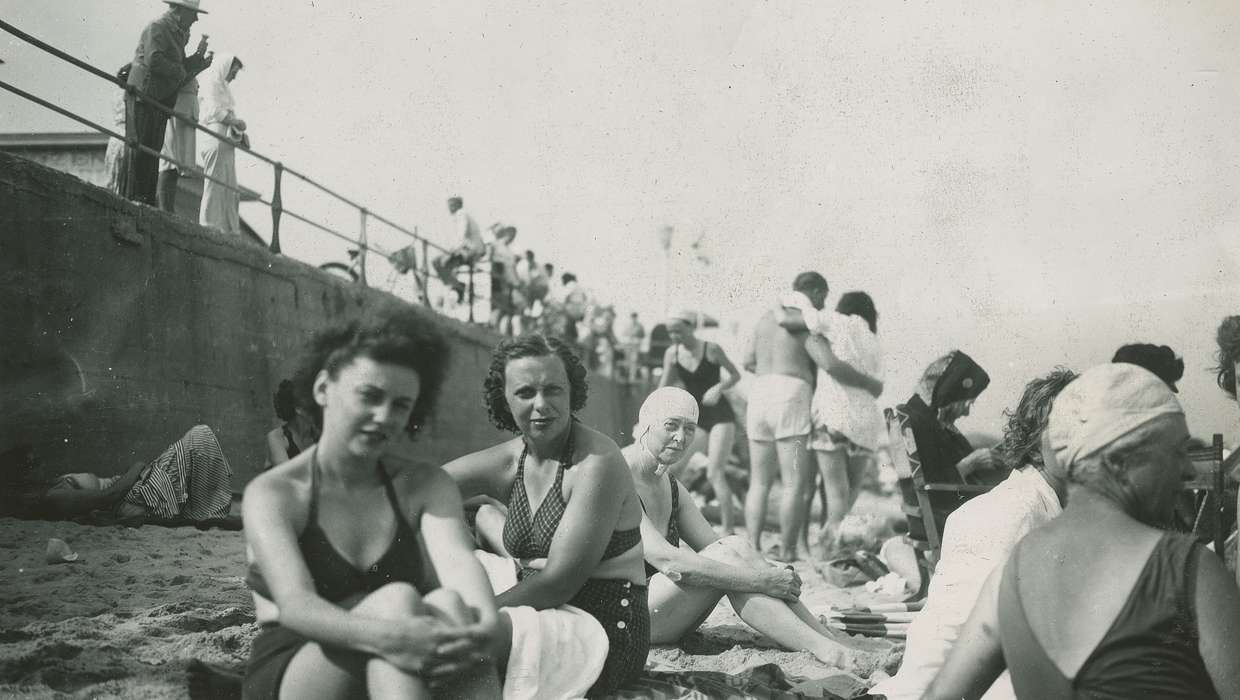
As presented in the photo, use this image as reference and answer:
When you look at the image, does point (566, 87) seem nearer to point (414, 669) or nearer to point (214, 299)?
point (214, 299)

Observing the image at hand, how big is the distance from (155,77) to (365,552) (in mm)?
4393

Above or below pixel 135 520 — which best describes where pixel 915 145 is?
above

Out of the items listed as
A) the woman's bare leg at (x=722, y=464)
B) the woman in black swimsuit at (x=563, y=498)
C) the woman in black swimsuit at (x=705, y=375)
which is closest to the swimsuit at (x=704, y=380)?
the woman in black swimsuit at (x=705, y=375)

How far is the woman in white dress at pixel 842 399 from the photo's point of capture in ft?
22.6

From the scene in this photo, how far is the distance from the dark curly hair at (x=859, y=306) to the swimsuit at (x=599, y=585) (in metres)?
3.93

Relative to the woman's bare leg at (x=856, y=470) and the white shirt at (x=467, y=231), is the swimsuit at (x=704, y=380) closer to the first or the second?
the woman's bare leg at (x=856, y=470)

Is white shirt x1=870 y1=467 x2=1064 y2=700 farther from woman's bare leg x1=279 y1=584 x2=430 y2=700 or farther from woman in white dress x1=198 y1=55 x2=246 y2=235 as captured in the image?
woman in white dress x1=198 y1=55 x2=246 y2=235

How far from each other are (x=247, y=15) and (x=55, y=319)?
1847 millimetres

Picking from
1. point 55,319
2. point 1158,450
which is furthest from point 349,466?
point 55,319

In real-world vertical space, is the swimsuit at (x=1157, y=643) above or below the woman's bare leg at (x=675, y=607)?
above

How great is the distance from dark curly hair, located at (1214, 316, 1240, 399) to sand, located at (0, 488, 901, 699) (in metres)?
1.64

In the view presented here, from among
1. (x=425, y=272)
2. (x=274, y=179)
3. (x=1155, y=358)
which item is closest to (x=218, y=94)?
(x=274, y=179)

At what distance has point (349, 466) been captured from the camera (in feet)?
7.79

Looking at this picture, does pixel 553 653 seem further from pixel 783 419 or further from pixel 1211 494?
pixel 783 419
